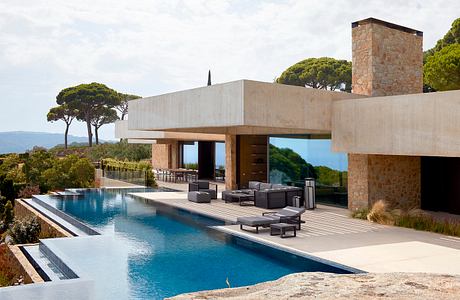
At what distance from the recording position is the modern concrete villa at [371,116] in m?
12.7

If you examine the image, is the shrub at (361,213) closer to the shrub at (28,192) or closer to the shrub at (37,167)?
the shrub at (28,192)

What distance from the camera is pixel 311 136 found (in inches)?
716

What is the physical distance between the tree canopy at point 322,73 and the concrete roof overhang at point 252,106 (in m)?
33.8

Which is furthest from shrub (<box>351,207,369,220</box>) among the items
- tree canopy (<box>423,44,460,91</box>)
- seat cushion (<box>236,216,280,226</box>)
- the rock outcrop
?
tree canopy (<box>423,44,460,91</box>)

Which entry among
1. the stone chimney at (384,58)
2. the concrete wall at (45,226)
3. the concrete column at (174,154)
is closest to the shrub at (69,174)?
the concrete wall at (45,226)

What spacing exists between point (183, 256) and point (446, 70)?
19799mm

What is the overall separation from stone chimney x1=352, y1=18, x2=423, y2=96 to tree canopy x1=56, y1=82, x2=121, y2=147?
178ft

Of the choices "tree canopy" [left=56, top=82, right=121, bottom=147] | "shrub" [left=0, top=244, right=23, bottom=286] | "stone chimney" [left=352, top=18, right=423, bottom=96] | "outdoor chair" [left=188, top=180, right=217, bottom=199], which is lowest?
"shrub" [left=0, top=244, right=23, bottom=286]

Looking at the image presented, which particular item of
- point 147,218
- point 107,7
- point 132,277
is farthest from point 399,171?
point 107,7

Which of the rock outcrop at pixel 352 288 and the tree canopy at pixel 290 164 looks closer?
the rock outcrop at pixel 352 288

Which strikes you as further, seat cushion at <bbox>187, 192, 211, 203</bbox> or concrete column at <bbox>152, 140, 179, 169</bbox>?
concrete column at <bbox>152, 140, 179, 169</bbox>

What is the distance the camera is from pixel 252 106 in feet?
43.7

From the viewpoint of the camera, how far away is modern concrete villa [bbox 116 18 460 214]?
12.7m

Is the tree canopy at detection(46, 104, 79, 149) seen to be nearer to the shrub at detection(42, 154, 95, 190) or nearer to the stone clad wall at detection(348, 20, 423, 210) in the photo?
the shrub at detection(42, 154, 95, 190)
